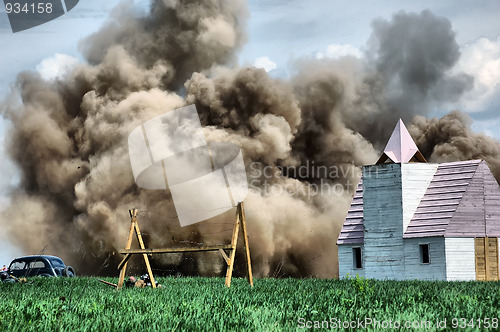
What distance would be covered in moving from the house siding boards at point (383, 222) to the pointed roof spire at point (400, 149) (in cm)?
200

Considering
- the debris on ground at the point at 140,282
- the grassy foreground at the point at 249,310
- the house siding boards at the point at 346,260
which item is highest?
the grassy foreground at the point at 249,310

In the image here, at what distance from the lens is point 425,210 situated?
34.3m

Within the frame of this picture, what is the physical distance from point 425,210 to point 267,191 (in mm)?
22986

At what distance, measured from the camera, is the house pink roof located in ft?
109

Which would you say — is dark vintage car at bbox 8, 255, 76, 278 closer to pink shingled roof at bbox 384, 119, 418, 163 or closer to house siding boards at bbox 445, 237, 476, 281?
pink shingled roof at bbox 384, 119, 418, 163

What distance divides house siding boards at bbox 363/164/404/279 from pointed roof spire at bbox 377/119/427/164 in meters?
2.00

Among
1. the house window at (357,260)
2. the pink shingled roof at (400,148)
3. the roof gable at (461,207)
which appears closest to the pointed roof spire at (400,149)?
the pink shingled roof at (400,148)

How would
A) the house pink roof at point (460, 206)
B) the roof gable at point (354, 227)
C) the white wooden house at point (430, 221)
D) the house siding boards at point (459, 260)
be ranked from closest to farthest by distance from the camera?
the house siding boards at point (459, 260), the white wooden house at point (430, 221), the house pink roof at point (460, 206), the roof gable at point (354, 227)

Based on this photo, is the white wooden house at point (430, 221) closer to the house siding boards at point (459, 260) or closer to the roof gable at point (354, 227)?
the house siding boards at point (459, 260)

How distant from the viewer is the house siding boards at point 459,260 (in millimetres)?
32875

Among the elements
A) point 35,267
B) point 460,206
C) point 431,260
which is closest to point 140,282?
point 35,267

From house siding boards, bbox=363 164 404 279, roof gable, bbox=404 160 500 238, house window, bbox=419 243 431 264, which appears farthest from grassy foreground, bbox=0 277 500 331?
house siding boards, bbox=363 164 404 279

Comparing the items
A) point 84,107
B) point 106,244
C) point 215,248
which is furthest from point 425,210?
point 84,107

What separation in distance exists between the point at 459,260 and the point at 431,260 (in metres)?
1.19
